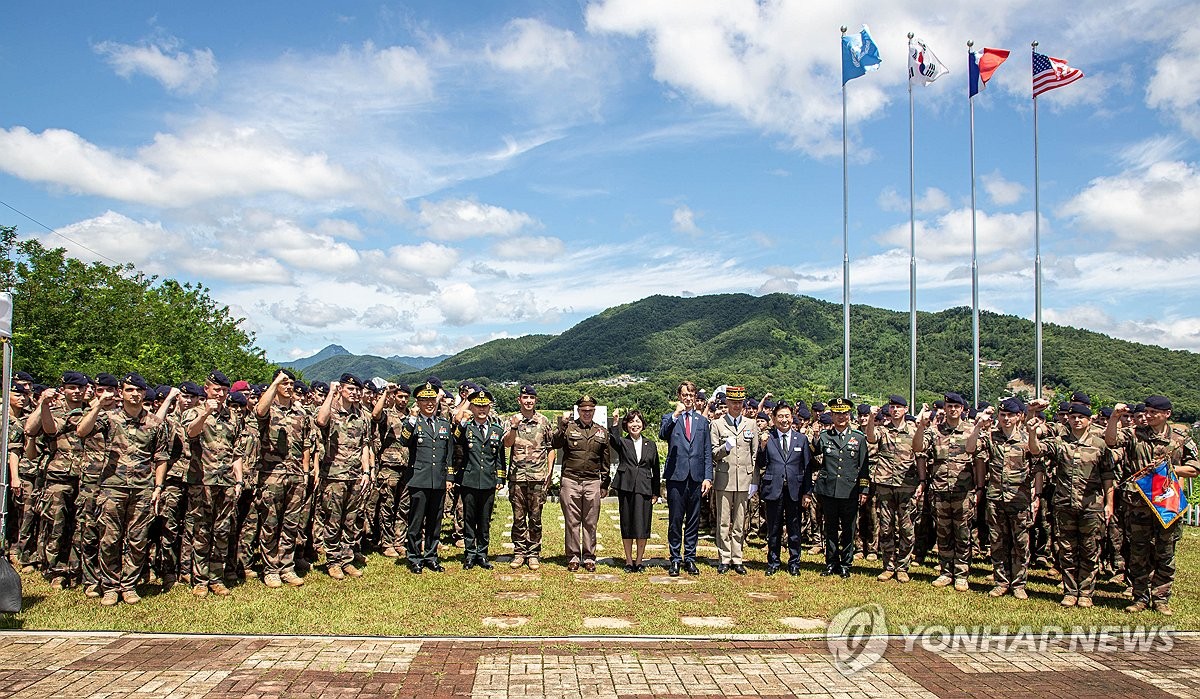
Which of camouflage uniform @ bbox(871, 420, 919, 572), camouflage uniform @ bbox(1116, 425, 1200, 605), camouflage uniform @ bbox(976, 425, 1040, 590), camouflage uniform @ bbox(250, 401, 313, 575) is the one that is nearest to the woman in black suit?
camouflage uniform @ bbox(871, 420, 919, 572)

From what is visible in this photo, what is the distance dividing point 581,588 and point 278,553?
3201 millimetres

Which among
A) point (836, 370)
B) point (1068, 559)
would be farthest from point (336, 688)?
point (836, 370)

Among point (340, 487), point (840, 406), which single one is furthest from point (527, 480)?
point (840, 406)

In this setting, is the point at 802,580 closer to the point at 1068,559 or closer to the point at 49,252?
the point at 1068,559

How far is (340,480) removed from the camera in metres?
8.66

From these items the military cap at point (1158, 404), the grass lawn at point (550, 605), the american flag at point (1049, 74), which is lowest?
the grass lawn at point (550, 605)

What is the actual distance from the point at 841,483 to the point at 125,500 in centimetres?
744

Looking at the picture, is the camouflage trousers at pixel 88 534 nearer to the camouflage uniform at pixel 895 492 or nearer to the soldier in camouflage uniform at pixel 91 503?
the soldier in camouflage uniform at pixel 91 503

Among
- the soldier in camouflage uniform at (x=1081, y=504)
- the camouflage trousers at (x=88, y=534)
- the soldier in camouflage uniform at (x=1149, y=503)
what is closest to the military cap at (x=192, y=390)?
the camouflage trousers at (x=88, y=534)

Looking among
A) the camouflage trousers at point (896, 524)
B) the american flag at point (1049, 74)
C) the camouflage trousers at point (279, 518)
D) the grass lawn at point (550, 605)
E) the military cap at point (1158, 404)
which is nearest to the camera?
the grass lawn at point (550, 605)

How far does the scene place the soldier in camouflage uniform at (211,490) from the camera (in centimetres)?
747

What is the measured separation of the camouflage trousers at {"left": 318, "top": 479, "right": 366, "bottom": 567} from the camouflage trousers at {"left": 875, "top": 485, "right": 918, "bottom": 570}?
6.08m

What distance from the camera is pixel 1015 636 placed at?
6.36 m

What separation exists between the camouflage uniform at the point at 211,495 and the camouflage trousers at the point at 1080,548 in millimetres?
8363
